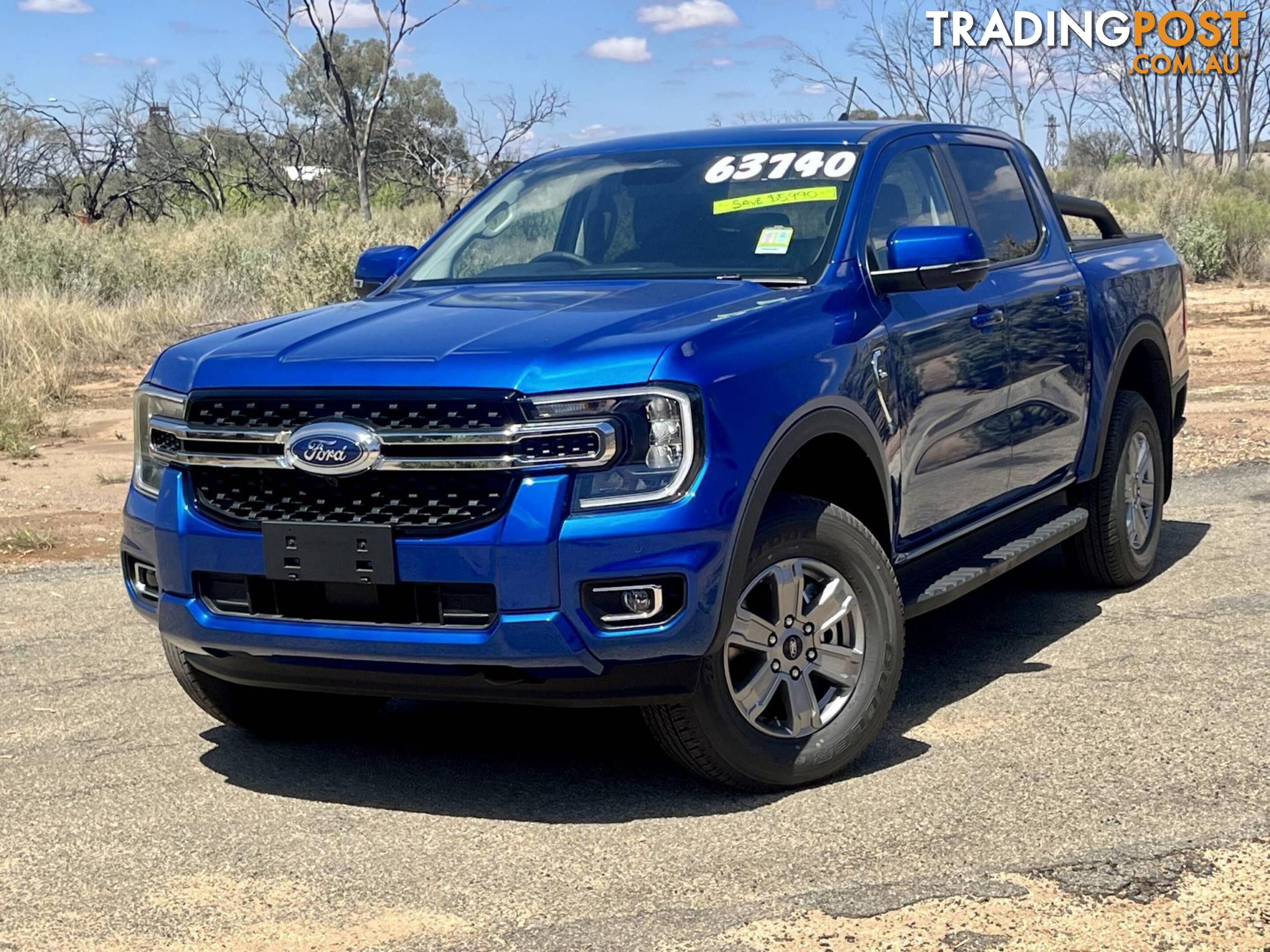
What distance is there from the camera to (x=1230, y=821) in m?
4.20

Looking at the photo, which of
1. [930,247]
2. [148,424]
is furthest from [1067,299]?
[148,424]

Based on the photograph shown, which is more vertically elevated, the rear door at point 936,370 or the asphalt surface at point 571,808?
the rear door at point 936,370

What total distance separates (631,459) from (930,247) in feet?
4.87

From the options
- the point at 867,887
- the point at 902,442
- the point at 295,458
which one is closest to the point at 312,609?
the point at 295,458

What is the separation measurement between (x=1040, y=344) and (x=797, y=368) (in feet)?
6.34

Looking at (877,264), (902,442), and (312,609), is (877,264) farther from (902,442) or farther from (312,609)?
(312,609)

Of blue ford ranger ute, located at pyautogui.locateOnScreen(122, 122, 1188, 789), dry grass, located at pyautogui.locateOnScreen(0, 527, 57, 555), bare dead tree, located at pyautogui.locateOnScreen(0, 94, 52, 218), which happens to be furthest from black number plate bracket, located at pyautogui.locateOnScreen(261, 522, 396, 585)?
bare dead tree, located at pyautogui.locateOnScreen(0, 94, 52, 218)

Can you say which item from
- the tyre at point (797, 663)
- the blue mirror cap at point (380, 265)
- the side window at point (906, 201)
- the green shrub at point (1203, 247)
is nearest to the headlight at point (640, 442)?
the tyre at point (797, 663)

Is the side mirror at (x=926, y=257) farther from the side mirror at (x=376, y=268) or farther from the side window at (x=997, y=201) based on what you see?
the side mirror at (x=376, y=268)

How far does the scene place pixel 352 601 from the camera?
4199 mm

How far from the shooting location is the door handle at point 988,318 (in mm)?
5652

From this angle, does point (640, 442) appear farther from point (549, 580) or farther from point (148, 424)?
point (148, 424)

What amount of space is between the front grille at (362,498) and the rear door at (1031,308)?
248 cm

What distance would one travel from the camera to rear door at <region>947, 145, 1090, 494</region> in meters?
6.00
